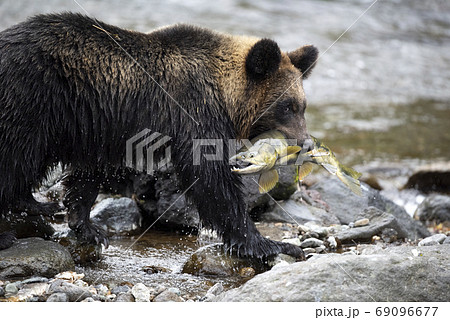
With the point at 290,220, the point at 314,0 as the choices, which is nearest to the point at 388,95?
the point at 314,0

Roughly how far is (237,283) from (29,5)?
22.0 m

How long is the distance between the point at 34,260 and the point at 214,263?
76.8 inches

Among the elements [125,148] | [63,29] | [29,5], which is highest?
[29,5]

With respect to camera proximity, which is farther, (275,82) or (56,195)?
(56,195)

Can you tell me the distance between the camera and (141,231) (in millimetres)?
8078

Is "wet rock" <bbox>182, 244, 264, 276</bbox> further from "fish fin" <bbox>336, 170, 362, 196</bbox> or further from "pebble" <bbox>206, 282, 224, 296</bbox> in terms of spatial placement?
"fish fin" <bbox>336, 170, 362, 196</bbox>

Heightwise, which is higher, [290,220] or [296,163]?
[296,163]

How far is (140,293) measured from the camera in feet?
18.2

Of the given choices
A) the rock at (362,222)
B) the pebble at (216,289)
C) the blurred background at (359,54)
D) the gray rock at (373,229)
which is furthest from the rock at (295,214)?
the blurred background at (359,54)

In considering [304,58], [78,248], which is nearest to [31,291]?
[78,248]

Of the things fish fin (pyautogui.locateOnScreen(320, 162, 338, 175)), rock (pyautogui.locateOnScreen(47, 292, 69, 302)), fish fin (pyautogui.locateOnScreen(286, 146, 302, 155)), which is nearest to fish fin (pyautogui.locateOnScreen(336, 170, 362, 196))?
fish fin (pyautogui.locateOnScreen(320, 162, 338, 175))

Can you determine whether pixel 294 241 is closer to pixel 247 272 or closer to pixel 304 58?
pixel 247 272

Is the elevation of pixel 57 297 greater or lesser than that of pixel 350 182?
lesser

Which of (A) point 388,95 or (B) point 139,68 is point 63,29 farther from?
(A) point 388,95
